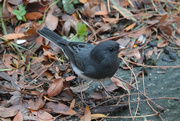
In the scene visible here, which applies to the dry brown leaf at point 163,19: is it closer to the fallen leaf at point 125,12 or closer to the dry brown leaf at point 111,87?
the fallen leaf at point 125,12

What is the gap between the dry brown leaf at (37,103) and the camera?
8.93ft

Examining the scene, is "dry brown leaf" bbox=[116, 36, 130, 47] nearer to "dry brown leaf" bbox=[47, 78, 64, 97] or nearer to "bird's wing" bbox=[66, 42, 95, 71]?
"bird's wing" bbox=[66, 42, 95, 71]

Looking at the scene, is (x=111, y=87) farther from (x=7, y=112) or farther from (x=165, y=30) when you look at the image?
(x=165, y=30)

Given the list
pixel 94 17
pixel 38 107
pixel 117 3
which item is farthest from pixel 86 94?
pixel 117 3

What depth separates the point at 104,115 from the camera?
2734 mm

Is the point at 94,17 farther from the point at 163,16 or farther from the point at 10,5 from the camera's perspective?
the point at 10,5

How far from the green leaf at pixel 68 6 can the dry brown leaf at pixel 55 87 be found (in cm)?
142

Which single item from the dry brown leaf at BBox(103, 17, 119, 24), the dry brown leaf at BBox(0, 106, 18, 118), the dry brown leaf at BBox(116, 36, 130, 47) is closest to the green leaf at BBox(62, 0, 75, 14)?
the dry brown leaf at BBox(103, 17, 119, 24)

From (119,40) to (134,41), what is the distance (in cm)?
25

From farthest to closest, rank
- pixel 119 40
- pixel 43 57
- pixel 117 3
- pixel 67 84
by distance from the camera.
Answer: pixel 117 3
pixel 119 40
pixel 43 57
pixel 67 84

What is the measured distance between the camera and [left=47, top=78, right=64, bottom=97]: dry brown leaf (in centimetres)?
287

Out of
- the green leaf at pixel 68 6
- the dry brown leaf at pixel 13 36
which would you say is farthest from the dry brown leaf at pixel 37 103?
the green leaf at pixel 68 6

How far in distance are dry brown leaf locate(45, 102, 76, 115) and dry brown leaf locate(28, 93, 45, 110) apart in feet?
0.27

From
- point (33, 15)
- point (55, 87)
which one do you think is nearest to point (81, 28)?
point (33, 15)
